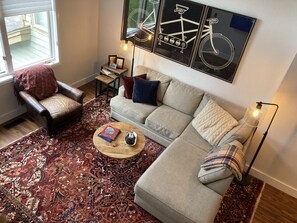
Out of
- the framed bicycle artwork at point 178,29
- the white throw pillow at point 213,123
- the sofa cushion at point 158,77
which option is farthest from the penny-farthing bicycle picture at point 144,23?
the white throw pillow at point 213,123

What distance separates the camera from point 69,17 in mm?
4121

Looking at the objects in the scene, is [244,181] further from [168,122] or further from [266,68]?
[266,68]

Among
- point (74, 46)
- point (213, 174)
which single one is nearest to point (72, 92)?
point (74, 46)

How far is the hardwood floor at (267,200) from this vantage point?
309 centimetres

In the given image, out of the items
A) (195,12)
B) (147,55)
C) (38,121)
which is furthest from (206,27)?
(38,121)

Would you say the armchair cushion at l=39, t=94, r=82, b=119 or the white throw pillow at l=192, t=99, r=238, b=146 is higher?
the white throw pillow at l=192, t=99, r=238, b=146

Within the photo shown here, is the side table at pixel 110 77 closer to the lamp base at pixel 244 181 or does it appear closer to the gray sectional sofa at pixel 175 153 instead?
the gray sectional sofa at pixel 175 153

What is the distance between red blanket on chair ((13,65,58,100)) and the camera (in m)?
3.62

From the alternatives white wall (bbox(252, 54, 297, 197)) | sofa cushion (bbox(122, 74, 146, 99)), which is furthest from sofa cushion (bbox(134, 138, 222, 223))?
sofa cushion (bbox(122, 74, 146, 99))

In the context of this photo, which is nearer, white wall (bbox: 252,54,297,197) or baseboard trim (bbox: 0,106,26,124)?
white wall (bbox: 252,54,297,197)

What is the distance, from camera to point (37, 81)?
374 centimetres

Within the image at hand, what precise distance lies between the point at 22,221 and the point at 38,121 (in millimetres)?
1553

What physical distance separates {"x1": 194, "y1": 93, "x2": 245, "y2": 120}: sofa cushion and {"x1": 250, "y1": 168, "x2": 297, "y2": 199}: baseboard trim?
890 millimetres

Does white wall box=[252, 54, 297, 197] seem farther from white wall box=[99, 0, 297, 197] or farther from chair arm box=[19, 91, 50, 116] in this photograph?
chair arm box=[19, 91, 50, 116]
